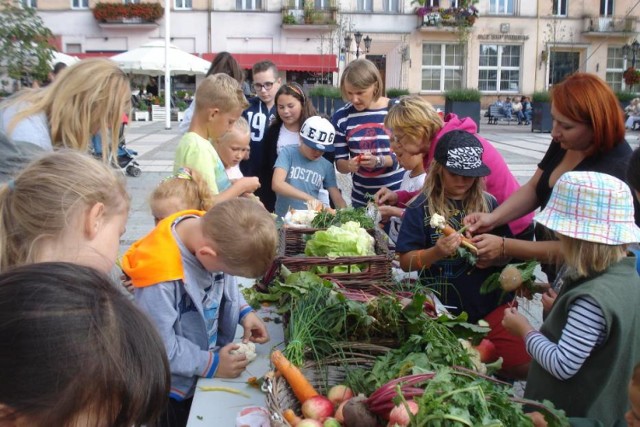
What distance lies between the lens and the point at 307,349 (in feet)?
6.29

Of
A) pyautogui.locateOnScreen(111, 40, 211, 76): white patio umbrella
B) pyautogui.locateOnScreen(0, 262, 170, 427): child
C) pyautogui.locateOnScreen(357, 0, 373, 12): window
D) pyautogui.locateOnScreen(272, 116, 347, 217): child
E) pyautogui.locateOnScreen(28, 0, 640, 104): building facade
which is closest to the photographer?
pyautogui.locateOnScreen(0, 262, 170, 427): child

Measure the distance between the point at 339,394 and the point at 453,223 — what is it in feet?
4.14

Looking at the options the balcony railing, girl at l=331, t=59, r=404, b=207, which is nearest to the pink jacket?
girl at l=331, t=59, r=404, b=207

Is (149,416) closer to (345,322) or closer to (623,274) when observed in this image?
(345,322)

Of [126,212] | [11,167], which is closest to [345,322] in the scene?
[126,212]

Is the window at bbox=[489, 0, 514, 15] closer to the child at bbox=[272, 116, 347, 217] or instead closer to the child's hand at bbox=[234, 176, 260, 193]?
the child at bbox=[272, 116, 347, 217]

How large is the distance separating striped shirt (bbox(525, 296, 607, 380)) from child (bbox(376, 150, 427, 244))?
1548 mm

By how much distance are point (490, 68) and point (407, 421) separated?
35.1m

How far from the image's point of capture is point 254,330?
7.79 ft

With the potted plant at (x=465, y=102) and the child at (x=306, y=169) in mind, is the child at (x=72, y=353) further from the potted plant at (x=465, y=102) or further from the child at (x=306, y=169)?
the potted plant at (x=465, y=102)

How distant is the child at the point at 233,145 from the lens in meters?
3.66

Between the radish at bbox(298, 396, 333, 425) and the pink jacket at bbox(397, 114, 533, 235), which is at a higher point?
the pink jacket at bbox(397, 114, 533, 235)

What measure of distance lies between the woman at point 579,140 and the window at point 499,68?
33.4 m

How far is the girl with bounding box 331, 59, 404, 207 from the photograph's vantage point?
412cm
